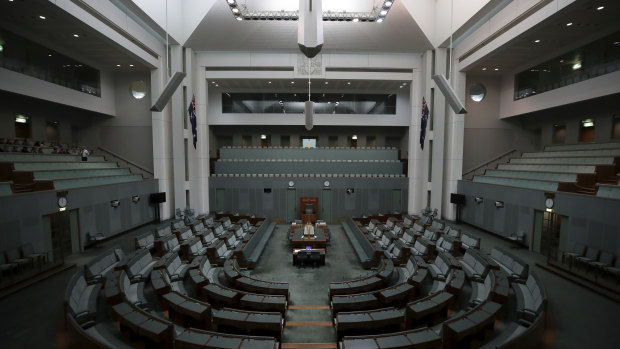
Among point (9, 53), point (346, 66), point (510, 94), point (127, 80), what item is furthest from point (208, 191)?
point (510, 94)

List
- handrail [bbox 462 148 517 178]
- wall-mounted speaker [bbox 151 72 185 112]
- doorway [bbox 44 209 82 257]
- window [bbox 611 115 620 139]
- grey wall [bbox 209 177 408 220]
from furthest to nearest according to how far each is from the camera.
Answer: grey wall [bbox 209 177 408 220] < handrail [bbox 462 148 517 178] < window [bbox 611 115 620 139] < doorway [bbox 44 209 82 257] < wall-mounted speaker [bbox 151 72 185 112]

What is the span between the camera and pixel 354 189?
1828cm

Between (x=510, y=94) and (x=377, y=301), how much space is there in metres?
17.9

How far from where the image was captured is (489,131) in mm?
18047

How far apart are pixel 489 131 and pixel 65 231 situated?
24518 millimetres

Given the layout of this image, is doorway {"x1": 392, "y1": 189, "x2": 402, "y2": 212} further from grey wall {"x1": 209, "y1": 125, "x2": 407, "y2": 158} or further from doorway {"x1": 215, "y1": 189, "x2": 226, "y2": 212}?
doorway {"x1": 215, "y1": 189, "x2": 226, "y2": 212}

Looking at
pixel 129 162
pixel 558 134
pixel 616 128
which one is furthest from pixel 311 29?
pixel 558 134

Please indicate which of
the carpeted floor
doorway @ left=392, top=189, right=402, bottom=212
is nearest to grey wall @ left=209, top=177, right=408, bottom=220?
doorway @ left=392, top=189, right=402, bottom=212

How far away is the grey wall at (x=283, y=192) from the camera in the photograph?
18.2m

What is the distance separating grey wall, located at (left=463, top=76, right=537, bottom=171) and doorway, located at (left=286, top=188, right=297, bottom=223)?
1270 centimetres

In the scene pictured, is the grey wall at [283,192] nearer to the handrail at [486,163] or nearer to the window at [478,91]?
the handrail at [486,163]

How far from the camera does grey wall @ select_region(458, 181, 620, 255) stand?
8375mm

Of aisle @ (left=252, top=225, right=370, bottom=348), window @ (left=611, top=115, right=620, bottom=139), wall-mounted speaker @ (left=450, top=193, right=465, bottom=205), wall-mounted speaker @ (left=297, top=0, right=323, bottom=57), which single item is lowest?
aisle @ (left=252, top=225, right=370, bottom=348)

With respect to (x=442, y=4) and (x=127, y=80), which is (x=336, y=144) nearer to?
(x=442, y=4)
